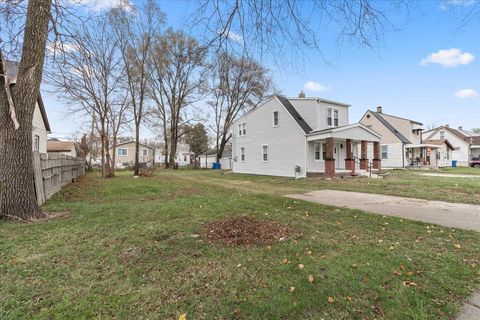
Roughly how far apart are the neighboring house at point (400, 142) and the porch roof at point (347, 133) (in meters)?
12.4

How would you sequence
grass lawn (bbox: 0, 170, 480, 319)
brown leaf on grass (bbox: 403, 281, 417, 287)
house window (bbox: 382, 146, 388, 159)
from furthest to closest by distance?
house window (bbox: 382, 146, 388, 159) < brown leaf on grass (bbox: 403, 281, 417, 287) < grass lawn (bbox: 0, 170, 480, 319)

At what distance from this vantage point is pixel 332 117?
61.2ft

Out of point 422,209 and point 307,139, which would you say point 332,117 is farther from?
point 422,209

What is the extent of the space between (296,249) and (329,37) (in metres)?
3.12

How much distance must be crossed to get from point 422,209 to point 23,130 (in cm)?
938

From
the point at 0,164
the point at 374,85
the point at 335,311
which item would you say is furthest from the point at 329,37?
the point at 0,164

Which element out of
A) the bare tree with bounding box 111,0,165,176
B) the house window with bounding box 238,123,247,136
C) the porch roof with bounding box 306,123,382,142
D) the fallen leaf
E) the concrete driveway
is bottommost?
the fallen leaf

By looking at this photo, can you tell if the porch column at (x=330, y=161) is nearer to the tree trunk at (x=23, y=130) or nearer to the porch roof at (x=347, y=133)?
the porch roof at (x=347, y=133)

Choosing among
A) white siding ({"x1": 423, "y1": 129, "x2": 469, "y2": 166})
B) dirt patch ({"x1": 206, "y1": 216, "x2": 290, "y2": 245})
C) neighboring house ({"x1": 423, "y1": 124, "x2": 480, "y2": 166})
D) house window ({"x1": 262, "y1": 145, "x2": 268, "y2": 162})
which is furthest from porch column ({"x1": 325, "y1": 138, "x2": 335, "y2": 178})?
white siding ({"x1": 423, "y1": 129, "x2": 469, "y2": 166})

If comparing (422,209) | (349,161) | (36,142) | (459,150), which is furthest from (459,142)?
(36,142)

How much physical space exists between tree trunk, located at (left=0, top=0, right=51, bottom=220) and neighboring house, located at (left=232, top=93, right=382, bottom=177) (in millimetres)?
14133

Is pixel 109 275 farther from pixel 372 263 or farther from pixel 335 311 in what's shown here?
pixel 372 263

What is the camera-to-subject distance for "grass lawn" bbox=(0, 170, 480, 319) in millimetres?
2355

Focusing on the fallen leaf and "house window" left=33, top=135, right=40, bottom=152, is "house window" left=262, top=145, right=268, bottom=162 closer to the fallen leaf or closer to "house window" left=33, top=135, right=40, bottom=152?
"house window" left=33, top=135, right=40, bottom=152
